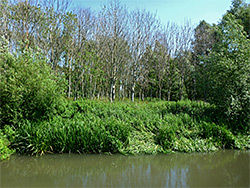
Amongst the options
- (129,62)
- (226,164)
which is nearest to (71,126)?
(226,164)

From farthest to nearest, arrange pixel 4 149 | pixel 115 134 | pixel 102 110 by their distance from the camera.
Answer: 1. pixel 102 110
2. pixel 115 134
3. pixel 4 149

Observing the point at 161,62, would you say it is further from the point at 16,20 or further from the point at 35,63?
the point at 35,63

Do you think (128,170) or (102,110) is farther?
(102,110)

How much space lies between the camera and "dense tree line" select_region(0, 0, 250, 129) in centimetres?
997

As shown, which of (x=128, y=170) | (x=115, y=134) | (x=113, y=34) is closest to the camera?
(x=128, y=170)

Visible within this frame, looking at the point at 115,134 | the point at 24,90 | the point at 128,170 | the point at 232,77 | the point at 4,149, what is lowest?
the point at 128,170

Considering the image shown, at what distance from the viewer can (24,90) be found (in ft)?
27.3

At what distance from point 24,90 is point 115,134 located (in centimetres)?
386

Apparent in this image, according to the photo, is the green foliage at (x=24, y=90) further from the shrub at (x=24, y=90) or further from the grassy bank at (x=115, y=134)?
the grassy bank at (x=115, y=134)

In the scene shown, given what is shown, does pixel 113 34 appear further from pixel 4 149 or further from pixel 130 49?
pixel 4 149

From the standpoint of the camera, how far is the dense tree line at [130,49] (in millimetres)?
9969

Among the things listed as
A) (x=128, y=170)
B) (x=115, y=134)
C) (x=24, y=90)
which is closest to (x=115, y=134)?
(x=115, y=134)

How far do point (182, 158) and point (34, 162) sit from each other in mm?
4769

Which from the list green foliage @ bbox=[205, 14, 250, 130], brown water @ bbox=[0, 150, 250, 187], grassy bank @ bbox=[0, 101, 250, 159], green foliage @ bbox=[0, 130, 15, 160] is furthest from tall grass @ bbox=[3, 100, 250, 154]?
green foliage @ bbox=[205, 14, 250, 130]
